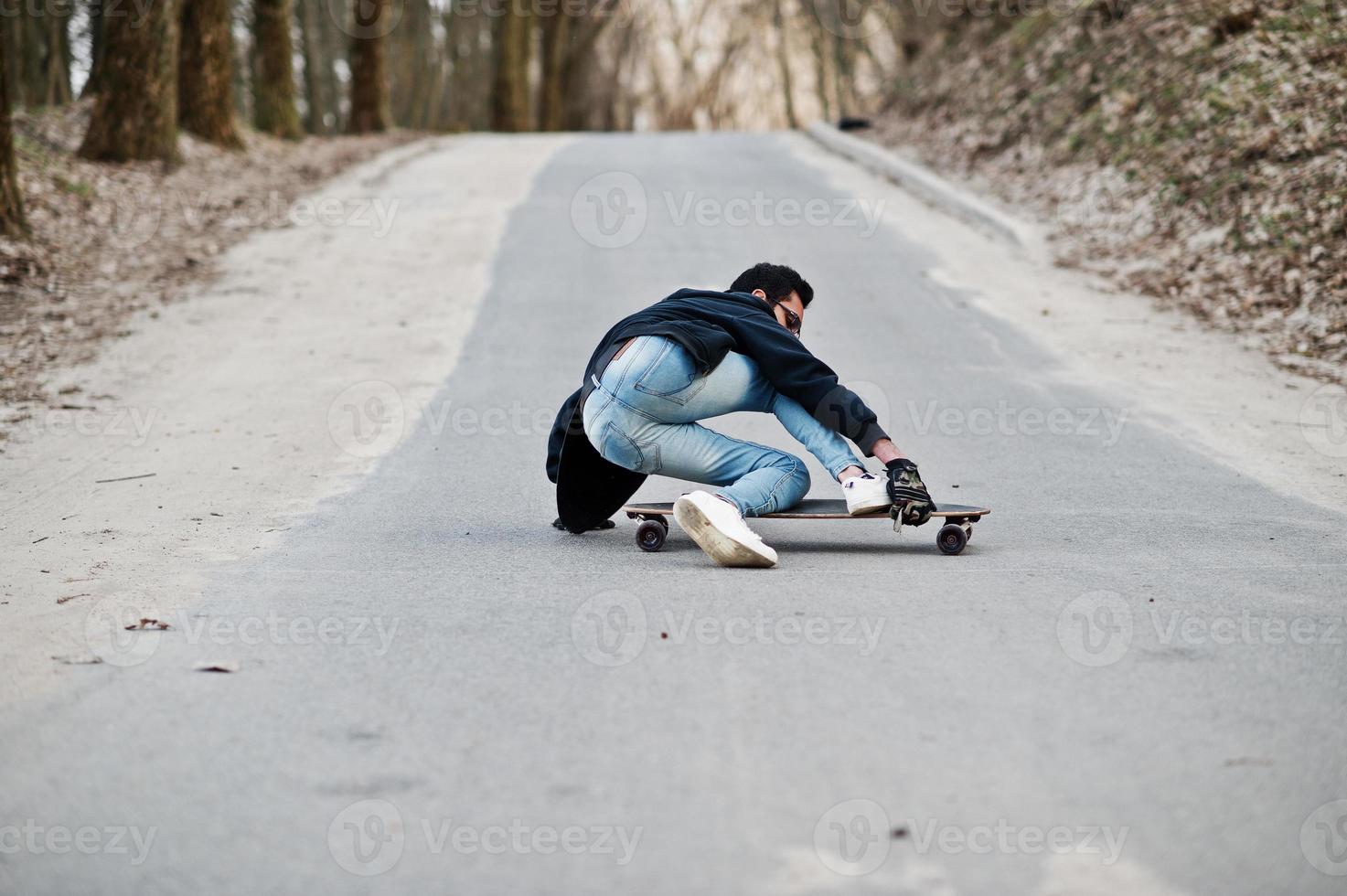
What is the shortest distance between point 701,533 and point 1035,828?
7.86ft

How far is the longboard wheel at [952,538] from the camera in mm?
5574

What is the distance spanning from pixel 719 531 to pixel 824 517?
58 centimetres

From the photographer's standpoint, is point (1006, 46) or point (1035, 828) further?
point (1006, 46)

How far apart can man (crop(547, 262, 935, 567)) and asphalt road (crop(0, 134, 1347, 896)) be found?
0.28m

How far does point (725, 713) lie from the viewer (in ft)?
12.4

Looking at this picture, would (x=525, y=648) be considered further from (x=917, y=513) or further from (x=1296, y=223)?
(x=1296, y=223)

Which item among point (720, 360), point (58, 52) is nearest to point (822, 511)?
point (720, 360)

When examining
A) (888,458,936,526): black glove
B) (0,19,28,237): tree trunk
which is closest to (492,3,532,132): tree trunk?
(0,19,28,237): tree trunk

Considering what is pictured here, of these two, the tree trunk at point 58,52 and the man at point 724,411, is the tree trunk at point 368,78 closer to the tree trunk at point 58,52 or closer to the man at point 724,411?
the tree trunk at point 58,52

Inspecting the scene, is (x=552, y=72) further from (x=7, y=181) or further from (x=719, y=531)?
(x=719, y=531)

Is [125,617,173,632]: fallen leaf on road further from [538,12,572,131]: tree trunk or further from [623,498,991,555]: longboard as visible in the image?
[538,12,572,131]: tree trunk

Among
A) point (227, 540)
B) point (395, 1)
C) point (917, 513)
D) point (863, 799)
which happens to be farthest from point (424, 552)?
point (395, 1)

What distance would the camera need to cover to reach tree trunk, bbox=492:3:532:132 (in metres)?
34.1

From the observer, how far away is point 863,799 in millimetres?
3236
